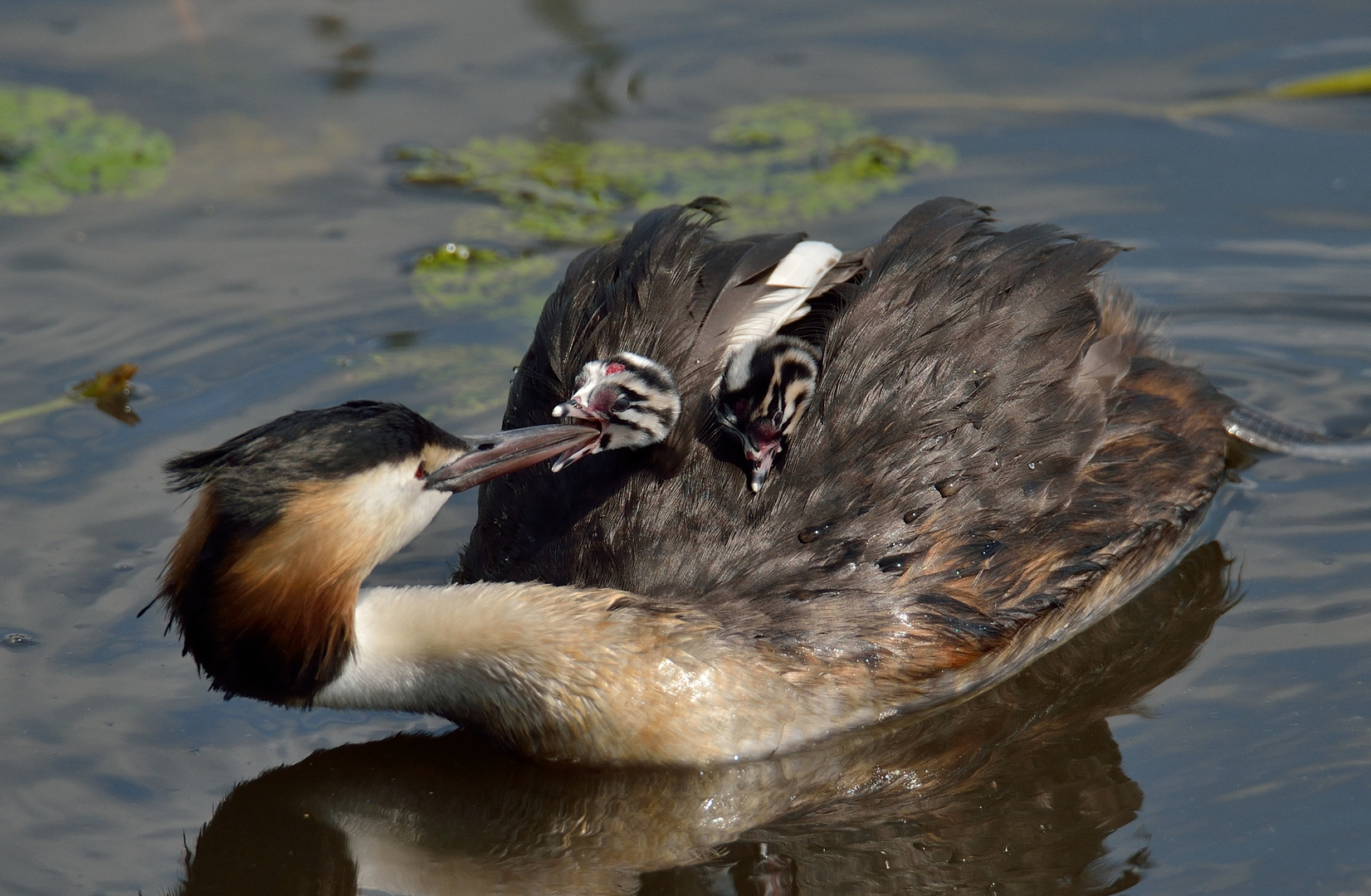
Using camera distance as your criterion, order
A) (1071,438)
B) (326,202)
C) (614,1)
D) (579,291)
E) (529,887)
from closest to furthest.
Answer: (529,887)
(1071,438)
(579,291)
(326,202)
(614,1)

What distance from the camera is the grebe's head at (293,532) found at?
4.60 metres

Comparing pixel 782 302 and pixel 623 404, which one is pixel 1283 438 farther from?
pixel 623 404

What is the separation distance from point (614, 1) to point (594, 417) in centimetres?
530

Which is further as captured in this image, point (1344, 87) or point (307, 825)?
point (1344, 87)

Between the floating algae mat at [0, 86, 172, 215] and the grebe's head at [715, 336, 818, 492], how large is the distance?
4482mm

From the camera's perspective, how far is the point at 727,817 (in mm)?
4883

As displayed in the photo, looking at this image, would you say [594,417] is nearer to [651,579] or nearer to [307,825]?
[651,579]

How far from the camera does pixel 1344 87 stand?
8.45 metres

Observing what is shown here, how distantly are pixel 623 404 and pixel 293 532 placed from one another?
42.6 inches

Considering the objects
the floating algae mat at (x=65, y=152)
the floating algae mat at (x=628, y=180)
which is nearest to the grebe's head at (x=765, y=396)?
the floating algae mat at (x=628, y=180)

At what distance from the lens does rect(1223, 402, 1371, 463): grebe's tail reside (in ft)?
21.0

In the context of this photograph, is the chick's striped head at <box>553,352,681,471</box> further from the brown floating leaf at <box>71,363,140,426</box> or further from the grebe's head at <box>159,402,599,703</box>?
the brown floating leaf at <box>71,363,140,426</box>

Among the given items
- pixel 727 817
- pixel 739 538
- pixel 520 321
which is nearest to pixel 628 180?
pixel 520 321

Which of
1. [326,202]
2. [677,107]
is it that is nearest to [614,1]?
[677,107]
